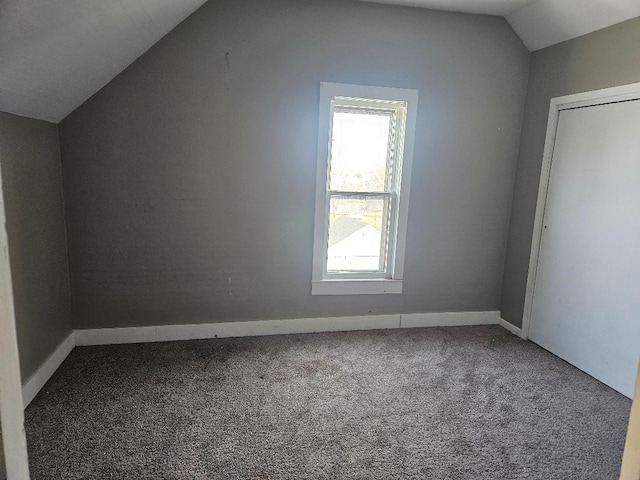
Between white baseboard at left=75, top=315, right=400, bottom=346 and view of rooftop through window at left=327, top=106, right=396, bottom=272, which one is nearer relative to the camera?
white baseboard at left=75, top=315, right=400, bottom=346

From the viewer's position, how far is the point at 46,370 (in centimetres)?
247

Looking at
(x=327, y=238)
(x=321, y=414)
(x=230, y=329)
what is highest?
(x=327, y=238)

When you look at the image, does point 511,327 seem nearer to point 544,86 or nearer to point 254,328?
point 544,86

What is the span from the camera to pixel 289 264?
3221mm

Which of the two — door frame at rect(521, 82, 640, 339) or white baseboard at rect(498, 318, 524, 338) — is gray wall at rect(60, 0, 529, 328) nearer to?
door frame at rect(521, 82, 640, 339)

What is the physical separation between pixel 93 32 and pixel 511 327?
12.0 feet

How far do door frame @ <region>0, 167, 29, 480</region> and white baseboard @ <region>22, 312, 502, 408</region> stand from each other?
81.5 inches

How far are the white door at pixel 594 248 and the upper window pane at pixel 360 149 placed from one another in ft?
4.33

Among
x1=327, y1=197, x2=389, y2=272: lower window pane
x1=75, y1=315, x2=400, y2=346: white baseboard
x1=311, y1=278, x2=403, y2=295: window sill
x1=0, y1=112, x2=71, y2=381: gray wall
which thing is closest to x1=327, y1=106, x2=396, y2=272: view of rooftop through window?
x1=327, y1=197, x2=389, y2=272: lower window pane

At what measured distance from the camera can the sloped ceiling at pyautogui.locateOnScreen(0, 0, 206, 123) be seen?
5.00ft

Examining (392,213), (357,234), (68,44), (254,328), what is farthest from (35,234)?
(392,213)

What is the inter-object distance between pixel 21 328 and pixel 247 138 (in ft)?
6.03

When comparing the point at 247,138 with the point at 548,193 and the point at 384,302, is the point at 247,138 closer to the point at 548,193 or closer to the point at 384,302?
the point at 384,302

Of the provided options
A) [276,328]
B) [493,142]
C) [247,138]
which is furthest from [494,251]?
[247,138]
